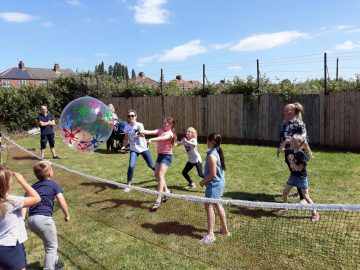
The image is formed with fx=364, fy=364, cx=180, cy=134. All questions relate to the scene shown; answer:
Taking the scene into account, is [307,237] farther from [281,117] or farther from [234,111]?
[234,111]

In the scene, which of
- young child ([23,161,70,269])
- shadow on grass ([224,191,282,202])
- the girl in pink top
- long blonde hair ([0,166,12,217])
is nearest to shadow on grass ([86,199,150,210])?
the girl in pink top

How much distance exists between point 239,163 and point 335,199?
400 cm

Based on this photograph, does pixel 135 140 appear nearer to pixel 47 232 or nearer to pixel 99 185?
pixel 99 185

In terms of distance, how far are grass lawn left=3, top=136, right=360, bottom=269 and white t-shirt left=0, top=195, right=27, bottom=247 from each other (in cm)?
132

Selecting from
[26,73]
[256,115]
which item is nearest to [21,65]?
[26,73]

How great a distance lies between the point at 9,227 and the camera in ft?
11.9

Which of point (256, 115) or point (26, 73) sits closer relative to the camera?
point (256, 115)

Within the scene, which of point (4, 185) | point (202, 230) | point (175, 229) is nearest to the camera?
point (4, 185)

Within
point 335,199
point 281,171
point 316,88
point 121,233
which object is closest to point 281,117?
point 316,88

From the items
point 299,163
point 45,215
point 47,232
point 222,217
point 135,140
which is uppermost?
point 135,140

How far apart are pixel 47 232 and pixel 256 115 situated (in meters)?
11.4

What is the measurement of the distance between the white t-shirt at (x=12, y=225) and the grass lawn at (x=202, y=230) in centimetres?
132

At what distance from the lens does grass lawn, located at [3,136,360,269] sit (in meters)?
4.68

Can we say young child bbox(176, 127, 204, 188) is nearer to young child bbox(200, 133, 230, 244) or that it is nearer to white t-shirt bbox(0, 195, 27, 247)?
young child bbox(200, 133, 230, 244)
